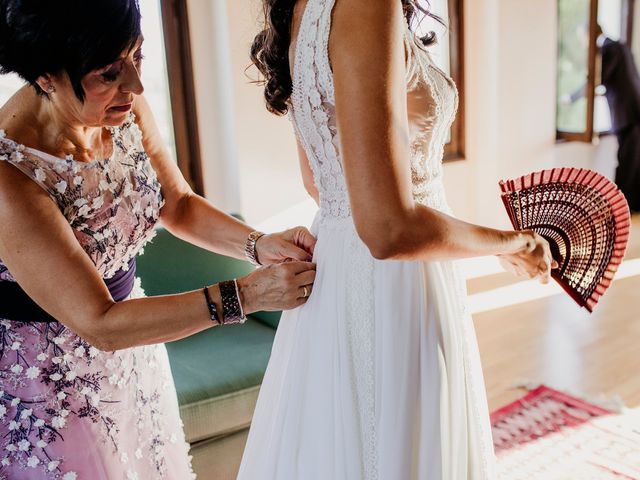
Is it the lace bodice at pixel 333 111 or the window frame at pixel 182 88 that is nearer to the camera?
the lace bodice at pixel 333 111

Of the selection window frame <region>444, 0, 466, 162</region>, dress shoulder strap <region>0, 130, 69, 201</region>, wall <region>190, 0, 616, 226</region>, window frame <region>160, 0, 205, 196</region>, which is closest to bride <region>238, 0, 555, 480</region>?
dress shoulder strap <region>0, 130, 69, 201</region>

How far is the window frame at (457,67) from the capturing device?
5.66 metres

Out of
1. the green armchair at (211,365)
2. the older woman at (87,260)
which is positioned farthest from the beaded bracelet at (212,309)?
the green armchair at (211,365)

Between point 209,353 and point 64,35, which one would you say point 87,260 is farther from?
point 209,353

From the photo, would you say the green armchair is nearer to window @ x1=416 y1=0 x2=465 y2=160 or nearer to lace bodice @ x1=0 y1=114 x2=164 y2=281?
lace bodice @ x1=0 y1=114 x2=164 y2=281

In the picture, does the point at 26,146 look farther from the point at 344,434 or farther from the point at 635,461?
the point at 635,461

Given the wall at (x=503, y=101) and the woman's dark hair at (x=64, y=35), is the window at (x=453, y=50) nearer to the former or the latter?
the wall at (x=503, y=101)

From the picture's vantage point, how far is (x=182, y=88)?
159 inches

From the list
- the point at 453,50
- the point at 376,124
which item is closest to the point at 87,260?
the point at 376,124

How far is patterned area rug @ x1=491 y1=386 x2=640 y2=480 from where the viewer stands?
2641 mm

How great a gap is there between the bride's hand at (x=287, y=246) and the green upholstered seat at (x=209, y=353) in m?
1.00

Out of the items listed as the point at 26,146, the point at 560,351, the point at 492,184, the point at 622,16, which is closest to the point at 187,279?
the point at 26,146

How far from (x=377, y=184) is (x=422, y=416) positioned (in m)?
0.46

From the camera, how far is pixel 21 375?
1.29 m
